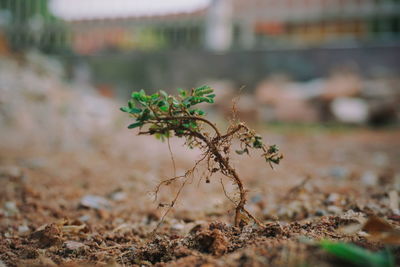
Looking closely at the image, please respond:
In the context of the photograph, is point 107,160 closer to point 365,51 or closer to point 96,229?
point 96,229

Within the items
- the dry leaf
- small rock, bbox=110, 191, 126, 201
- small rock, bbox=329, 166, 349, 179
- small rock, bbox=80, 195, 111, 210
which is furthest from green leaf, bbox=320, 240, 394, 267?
small rock, bbox=329, 166, 349, 179

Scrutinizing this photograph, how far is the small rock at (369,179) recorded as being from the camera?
2.62 metres

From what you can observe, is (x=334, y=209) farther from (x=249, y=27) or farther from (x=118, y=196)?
(x=249, y=27)

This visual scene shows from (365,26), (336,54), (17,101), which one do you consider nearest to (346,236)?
(17,101)

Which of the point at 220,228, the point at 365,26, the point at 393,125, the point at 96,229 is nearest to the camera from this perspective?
the point at 220,228

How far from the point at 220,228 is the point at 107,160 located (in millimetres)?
2481

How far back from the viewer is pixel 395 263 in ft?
3.24

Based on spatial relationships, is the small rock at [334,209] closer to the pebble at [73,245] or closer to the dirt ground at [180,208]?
the dirt ground at [180,208]

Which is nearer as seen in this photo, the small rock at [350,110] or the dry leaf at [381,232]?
the dry leaf at [381,232]

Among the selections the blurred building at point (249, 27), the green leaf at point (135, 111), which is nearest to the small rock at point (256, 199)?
the green leaf at point (135, 111)

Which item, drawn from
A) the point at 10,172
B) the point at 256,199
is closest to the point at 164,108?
the point at 256,199

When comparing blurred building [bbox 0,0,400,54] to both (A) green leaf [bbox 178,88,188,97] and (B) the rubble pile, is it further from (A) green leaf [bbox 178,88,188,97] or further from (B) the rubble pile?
(A) green leaf [bbox 178,88,188,97]

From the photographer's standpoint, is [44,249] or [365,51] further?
[365,51]

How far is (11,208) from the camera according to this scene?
2.04 metres
